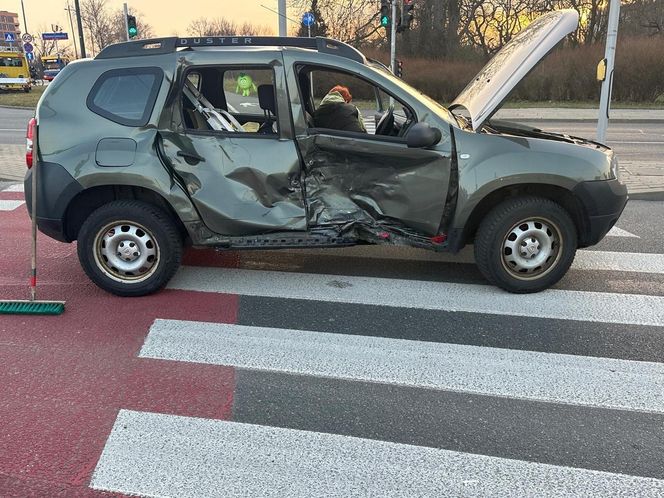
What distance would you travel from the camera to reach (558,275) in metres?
4.68

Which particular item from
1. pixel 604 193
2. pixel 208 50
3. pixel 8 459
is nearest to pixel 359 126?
pixel 208 50

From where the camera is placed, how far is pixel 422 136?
168 inches

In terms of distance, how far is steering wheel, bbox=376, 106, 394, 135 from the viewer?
512 centimetres

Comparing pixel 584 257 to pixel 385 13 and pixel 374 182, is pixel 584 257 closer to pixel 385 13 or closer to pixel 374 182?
pixel 374 182

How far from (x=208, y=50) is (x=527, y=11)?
1412 inches

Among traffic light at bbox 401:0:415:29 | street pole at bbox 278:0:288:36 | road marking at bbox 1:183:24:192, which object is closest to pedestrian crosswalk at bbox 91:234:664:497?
road marking at bbox 1:183:24:192

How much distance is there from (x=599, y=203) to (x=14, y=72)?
44.0 meters

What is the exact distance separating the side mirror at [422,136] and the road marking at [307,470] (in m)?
2.33

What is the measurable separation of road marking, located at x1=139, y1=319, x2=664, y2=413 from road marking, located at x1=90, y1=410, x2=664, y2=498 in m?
0.64

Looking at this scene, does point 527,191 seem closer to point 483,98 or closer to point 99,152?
point 483,98

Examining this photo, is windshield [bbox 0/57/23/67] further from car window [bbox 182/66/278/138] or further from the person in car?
the person in car

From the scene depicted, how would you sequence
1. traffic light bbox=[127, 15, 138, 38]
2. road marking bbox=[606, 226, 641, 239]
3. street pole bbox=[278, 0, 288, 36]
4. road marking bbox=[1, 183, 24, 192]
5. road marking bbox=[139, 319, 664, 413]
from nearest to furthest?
1. road marking bbox=[139, 319, 664, 413]
2. road marking bbox=[606, 226, 641, 239]
3. road marking bbox=[1, 183, 24, 192]
4. street pole bbox=[278, 0, 288, 36]
5. traffic light bbox=[127, 15, 138, 38]

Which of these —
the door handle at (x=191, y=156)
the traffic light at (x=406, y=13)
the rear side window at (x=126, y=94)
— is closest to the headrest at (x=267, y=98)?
the door handle at (x=191, y=156)

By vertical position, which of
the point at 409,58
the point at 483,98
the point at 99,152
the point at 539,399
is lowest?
the point at 539,399
